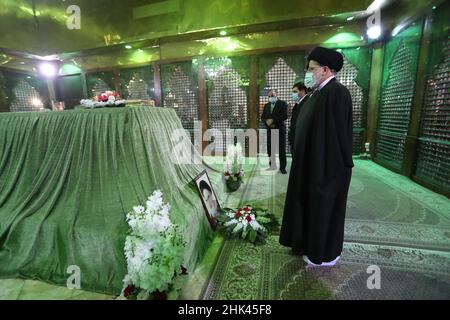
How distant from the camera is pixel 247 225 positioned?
214cm

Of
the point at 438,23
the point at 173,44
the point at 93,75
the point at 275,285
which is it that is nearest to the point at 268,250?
the point at 275,285

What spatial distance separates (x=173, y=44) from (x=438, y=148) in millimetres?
5672

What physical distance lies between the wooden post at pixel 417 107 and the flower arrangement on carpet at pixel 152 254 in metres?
4.06

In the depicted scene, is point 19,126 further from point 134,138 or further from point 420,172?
point 420,172

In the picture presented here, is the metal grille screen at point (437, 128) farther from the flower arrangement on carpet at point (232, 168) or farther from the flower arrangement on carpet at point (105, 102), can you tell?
the flower arrangement on carpet at point (105, 102)

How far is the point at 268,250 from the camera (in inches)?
77.6

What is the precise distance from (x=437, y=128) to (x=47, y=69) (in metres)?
8.90

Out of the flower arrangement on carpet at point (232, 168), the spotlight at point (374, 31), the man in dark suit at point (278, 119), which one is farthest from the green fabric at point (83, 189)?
the spotlight at point (374, 31)

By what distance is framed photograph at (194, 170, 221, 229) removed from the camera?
7.18ft

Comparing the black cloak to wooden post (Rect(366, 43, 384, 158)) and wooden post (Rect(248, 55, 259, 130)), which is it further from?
wooden post (Rect(366, 43, 384, 158))

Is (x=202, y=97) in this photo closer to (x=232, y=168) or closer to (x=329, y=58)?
(x=232, y=168)

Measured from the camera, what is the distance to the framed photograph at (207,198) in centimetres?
219

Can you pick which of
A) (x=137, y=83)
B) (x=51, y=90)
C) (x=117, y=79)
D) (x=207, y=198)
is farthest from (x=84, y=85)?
(x=207, y=198)

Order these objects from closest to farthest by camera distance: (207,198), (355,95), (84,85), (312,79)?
(312,79), (207,198), (355,95), (84,85)
